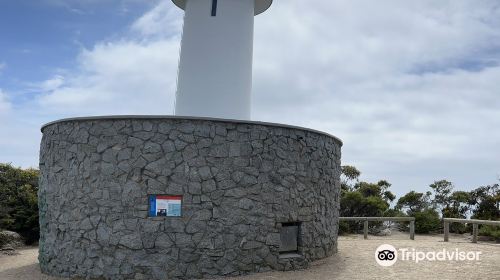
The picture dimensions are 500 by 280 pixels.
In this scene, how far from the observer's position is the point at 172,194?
27.7 feet

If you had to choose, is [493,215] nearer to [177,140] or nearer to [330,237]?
[330,237]

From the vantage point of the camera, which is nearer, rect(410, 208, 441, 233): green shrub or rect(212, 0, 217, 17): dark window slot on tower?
rect(212, 0, 217, 17): dark window slot on tower

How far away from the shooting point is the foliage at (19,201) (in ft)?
48.2

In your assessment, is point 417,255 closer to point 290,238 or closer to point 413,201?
point 290,238

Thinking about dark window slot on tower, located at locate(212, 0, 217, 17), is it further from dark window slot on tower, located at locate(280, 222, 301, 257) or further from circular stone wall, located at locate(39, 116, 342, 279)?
dark window slot on tower, located at locate(280, 222, 301, 257)

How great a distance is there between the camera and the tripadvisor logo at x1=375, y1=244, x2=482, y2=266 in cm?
981

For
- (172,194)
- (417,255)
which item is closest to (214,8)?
(172,194)

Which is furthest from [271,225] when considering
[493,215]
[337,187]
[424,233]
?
[493,215]

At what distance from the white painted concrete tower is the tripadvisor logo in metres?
4.62

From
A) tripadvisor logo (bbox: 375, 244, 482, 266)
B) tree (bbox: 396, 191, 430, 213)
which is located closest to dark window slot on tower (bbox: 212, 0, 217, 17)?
tripadvisor logo (bbox: 375, 244, 482, 266)

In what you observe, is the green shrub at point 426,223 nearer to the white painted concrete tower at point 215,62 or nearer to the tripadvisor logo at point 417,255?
the tripadvisor logo at point 417,255

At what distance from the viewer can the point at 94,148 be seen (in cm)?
884

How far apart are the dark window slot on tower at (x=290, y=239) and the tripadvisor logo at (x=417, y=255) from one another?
1.74 metres

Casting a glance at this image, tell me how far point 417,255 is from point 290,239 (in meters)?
3.04
